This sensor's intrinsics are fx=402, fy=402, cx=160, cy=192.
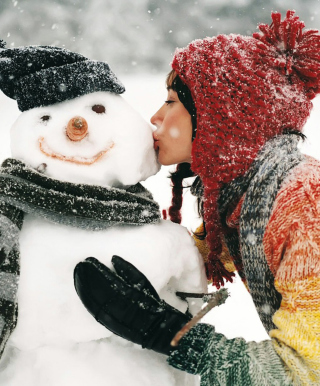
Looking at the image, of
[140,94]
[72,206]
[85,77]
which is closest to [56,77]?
[85,77]

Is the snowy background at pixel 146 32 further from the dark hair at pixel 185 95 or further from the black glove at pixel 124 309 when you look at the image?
the black glove at pixel 124 309

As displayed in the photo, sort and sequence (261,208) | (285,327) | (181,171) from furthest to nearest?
(181,171) → (261,208) → (285,327)

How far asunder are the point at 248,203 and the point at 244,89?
268mm

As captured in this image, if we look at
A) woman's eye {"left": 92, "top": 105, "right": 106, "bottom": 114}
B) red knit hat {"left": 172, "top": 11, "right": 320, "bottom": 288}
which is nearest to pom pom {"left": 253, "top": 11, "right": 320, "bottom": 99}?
red knit hat {"left": 172, "top": 11, "right": 320, "bottom": 288}

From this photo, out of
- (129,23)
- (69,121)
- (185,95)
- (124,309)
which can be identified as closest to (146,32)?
(129,23)

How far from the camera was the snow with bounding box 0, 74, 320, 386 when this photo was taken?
2.35 feet

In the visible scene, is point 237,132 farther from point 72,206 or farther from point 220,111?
point 72,206

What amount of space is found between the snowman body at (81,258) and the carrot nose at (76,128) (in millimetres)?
16

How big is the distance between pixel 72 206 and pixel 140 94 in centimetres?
161

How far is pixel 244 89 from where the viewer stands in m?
0.90

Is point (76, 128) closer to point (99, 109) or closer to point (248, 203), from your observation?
point (99, 109)

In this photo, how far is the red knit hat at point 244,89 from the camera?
35.5 inches

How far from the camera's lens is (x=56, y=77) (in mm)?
799

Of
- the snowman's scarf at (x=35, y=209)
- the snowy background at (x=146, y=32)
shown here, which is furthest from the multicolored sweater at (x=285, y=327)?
the snowy background at (x=146, y=32)
